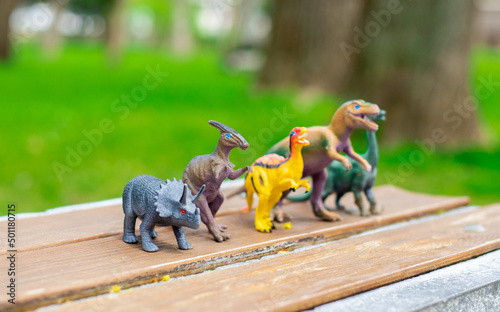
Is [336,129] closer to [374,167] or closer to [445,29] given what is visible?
[374,167]

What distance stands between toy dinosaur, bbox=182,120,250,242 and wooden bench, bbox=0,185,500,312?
0.09 meters

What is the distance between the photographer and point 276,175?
2.41 meters

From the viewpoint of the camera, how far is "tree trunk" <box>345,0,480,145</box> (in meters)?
5.47

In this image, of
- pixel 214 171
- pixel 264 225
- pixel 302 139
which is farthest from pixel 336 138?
pixel 214 171

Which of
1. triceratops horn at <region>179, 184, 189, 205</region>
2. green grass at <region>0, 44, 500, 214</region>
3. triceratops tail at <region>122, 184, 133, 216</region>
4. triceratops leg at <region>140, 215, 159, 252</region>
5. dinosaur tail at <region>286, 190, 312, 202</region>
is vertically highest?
Answer: triceratops horn at <region>179, 184, 189, 205</region>

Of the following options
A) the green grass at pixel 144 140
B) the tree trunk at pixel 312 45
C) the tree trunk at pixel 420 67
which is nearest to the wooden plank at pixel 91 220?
the green grass at pixel 144 140

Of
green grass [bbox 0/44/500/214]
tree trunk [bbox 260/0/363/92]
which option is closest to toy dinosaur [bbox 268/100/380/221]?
green grass [bbox 0/44/500/214]

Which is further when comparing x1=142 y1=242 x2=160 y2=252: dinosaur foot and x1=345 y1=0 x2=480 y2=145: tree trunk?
x1=345 y1=0 x2=480 y2=145: tree trunk

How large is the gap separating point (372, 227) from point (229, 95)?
6626 mm

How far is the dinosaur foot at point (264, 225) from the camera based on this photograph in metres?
2.47

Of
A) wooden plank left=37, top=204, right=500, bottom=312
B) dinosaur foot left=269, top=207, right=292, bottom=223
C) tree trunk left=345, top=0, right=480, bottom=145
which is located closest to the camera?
wooden plank left=37, top=204, right=500, bottom=312

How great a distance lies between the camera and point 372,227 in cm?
275

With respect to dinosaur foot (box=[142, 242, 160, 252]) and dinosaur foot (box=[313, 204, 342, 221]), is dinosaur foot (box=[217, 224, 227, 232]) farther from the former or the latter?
dinosaur foot (box=[313, 204, 342, 221])

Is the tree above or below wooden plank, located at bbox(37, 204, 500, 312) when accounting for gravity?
above
